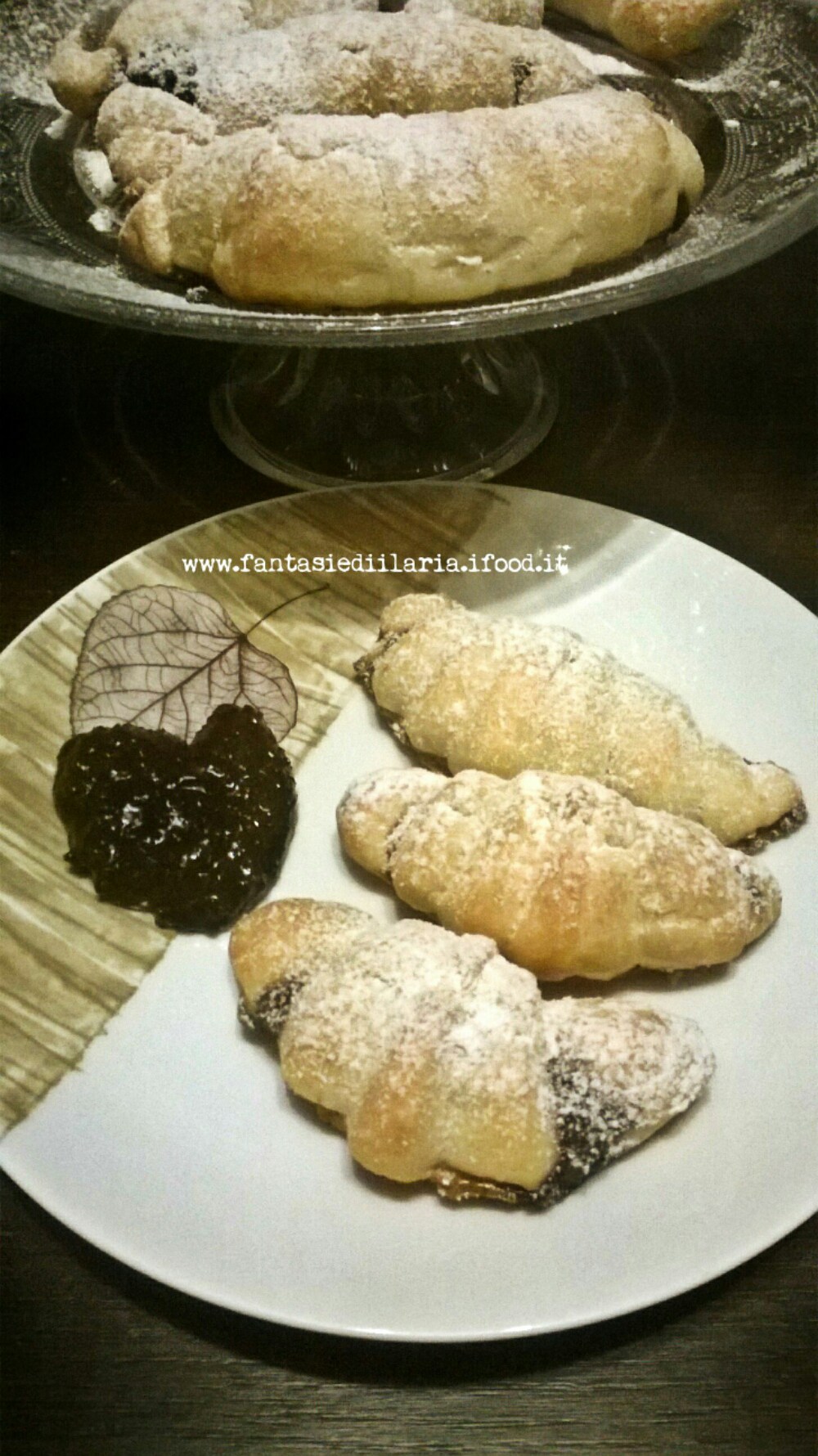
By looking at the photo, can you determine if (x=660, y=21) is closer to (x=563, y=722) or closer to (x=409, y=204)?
(x=409, y=204)

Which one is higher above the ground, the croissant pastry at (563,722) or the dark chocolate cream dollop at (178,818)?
the croissant pastry at (563,722)

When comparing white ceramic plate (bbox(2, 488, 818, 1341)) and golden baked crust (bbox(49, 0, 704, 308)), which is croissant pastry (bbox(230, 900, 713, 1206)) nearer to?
white ceramic plate (bbox(2, 488, 818, 1341))

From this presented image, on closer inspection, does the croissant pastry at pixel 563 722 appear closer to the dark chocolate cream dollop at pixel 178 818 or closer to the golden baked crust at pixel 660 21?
the dark chocolate cream dollop at pixel 178 818

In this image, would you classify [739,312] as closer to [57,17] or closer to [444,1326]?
[57,17]

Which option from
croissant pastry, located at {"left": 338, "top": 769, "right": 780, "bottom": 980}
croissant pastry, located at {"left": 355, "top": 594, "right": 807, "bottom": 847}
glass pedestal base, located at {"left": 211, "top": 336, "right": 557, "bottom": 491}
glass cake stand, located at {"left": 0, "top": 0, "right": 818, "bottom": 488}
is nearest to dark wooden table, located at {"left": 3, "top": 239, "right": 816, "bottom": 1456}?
croissant pastry, located at {"left": 338, "top": 769, "right": 780, "bottom": 980}

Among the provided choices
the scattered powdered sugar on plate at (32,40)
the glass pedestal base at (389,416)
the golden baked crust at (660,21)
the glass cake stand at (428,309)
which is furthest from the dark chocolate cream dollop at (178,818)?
the golden baked crust at (660,21)

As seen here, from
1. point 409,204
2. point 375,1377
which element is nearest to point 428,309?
point 409,204

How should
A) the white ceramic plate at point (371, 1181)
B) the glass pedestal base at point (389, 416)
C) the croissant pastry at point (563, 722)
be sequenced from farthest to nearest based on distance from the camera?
the glass pedestal base at point (389, 416)
the croissant pastry at point (563, 722)
the white ceramic plate at point (371, 1181)
